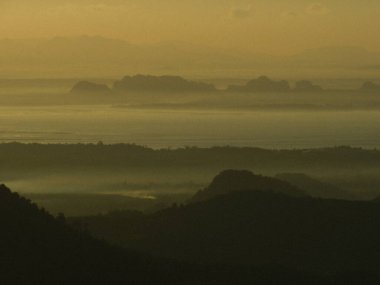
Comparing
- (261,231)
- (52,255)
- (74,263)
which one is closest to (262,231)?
(261,231)

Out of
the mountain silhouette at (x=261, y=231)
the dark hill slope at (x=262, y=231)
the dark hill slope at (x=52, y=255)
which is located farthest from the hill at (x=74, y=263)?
the dark hill slope at (x=262, y=231)

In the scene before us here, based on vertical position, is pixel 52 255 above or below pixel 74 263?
above

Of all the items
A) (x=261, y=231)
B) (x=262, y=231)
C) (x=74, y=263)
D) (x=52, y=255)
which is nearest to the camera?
(x=74, y=263)

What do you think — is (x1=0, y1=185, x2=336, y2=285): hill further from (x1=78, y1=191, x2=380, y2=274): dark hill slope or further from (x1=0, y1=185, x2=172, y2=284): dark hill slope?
(x1=78, y1=191, x2=380, y2=274): dark hill slope

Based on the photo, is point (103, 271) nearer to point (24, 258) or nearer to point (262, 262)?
point (24, 258)

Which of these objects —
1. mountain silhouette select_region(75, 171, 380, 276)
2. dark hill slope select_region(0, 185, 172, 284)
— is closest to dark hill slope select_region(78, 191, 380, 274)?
mountain silhouette select_region(75, 171, 380, 276)

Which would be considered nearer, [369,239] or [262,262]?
[262,262]

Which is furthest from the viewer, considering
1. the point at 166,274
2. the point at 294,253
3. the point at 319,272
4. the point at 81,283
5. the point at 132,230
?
the point at 132,230

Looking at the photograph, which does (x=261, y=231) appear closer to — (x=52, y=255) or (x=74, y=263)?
(x=52, y=255)

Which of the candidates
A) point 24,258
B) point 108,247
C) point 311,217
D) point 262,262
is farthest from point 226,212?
point 24,258
